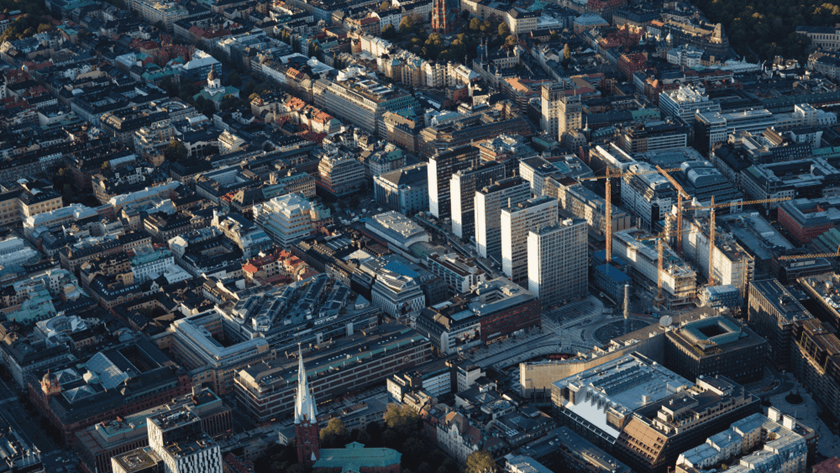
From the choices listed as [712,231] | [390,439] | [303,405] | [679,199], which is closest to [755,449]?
[390,439]

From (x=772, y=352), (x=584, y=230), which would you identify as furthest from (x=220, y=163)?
(x=772, y=352)

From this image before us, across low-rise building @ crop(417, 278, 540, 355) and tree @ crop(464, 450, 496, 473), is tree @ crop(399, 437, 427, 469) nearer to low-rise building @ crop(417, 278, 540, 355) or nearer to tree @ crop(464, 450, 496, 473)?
tree @ crop(464, 450, 496, 473)

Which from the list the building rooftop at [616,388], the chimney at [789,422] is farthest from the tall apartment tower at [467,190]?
the chimney at [789,422]

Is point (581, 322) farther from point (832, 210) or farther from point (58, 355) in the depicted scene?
point (58, 355)

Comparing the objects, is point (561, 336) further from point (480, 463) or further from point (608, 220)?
point (480, 463)

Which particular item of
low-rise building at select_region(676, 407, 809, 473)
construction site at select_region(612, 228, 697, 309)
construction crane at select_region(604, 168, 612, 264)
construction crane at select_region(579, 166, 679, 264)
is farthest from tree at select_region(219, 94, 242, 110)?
low-rise building at select_region(676, 407, 809, 473)

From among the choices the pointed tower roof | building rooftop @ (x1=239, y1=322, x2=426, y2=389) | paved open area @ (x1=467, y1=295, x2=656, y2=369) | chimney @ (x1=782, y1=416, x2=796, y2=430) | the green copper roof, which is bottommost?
paved open area @ (x1=467, y1=295, x2=656, y2=369)
